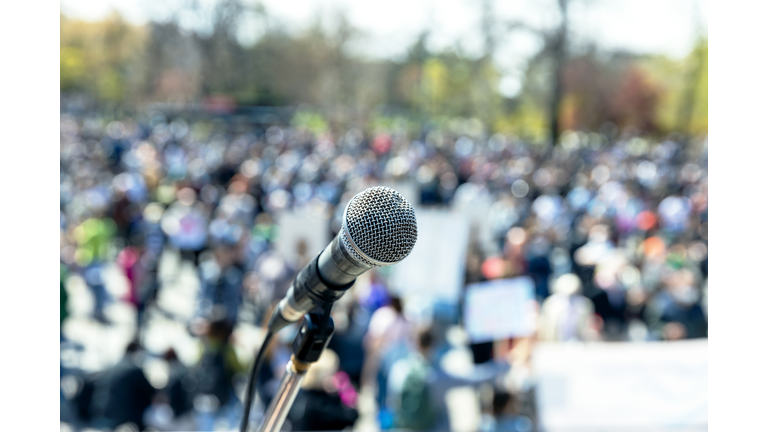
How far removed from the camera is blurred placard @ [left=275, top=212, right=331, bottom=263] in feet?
23.9

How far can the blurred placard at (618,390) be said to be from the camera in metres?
4.70

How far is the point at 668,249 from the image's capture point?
8.88 metres

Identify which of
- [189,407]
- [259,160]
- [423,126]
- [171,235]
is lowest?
[189,407]

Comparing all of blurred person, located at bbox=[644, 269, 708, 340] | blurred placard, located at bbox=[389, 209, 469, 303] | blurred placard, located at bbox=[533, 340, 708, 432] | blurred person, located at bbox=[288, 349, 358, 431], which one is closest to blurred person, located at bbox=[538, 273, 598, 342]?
blurred person, located at bbox=[644, 269, 708, 340]

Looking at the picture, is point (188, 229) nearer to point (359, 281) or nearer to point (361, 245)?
point (359, 281)

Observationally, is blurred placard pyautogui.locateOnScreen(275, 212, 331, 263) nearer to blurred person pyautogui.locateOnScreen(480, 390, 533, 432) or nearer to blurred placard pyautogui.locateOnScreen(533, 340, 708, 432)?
blurred person pyautogui.locateOnScreen(480, 390, 533, 432)

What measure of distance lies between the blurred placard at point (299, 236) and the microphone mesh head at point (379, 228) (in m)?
6.00

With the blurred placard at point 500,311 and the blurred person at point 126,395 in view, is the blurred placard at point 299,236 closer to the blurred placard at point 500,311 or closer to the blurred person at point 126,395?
the blurred placard at point 500,311

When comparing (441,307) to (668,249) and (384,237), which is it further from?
(384,237)

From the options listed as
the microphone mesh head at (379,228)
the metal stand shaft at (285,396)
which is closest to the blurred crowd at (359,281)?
the metal stand shaft at (285,396)

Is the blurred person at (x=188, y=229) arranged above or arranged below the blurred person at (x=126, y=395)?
above

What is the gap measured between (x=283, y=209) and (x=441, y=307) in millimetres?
4626

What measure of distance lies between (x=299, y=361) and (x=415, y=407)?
3.58 metres
